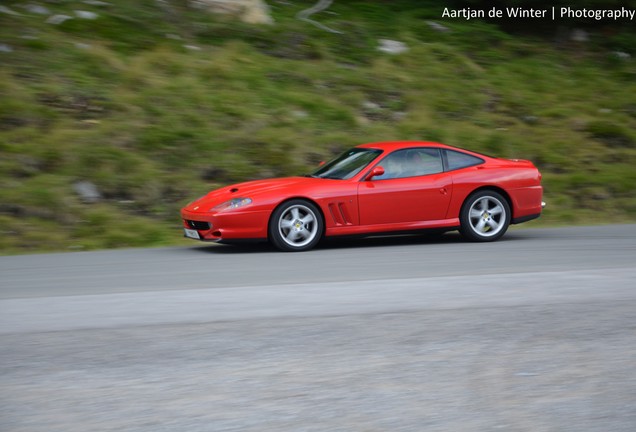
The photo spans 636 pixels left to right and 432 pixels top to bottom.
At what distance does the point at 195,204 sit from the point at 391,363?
5.48 metres

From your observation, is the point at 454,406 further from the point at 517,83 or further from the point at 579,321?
the point at 517,83

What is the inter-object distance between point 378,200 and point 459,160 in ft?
4.06

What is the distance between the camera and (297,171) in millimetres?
13367

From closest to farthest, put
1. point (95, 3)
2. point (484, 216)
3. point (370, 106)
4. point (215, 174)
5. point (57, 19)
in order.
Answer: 1. point (484, 216)
2. point (215, 174)
3. point (370, 106)
4. point (57, 19)
5. point (95, 3)

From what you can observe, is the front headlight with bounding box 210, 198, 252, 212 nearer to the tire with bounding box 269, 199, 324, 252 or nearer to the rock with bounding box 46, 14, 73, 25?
the tire with bounding box 269, 199, 324, 252

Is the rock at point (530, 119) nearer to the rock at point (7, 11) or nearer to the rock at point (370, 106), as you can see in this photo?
the rock at point (370, 106)

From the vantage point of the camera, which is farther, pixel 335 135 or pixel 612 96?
pixel 612 96

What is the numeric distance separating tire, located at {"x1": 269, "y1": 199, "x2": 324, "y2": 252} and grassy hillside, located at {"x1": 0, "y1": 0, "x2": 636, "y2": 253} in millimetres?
1994

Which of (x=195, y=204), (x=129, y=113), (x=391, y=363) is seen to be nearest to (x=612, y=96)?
A: (x=129, y=113)

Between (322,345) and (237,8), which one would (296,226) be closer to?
(322,345)

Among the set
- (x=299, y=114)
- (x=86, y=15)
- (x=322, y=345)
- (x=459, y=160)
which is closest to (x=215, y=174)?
(x=299, y=114)

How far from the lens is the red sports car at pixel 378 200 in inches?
372

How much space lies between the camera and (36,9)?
57.8 feet

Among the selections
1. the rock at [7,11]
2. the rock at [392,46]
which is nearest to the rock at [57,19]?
the rock at [7,11]
